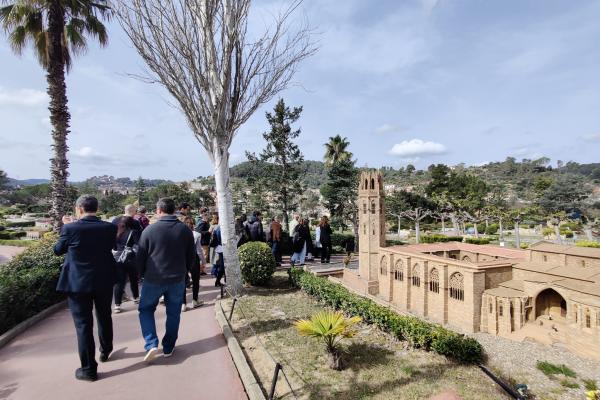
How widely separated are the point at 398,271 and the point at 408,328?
919 cm

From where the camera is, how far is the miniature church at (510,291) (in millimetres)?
10414

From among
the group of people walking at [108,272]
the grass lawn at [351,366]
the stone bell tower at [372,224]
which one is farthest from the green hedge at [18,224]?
the group of people walking at [108,272]

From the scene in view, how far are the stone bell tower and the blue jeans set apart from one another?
13.7 m

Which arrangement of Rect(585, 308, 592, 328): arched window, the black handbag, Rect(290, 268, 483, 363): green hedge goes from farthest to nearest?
Rect(585, 308, 592, 328): arched window < Rect(290, 268, 483, 363): green hedge < the black handbag

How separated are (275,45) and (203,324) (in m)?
6.42

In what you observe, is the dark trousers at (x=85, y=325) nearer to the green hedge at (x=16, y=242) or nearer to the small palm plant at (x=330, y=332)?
the small palm plant at (x=330, y=332)

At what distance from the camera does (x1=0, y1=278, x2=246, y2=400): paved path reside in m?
3.65

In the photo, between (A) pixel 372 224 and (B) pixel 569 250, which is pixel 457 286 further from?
(A) pixel 372 224

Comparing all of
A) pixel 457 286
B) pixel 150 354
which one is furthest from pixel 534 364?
pixel 150 354

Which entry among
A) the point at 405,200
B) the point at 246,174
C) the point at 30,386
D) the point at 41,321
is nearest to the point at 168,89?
the point at 41,321

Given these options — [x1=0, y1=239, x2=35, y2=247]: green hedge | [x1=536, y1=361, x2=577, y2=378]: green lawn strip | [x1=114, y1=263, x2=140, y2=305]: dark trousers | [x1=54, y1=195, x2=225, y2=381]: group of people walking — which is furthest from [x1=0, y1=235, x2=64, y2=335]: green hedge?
[x1=0, y1=239, x2=35, y2=247]: green hedge

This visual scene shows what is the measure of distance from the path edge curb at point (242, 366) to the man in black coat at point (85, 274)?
5.37ft

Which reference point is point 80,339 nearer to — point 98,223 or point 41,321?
point 98,223

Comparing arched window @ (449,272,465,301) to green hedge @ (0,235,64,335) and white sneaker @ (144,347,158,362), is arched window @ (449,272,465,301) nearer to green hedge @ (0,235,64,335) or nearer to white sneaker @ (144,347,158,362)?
white sneaker @ (144,347,158,362)
